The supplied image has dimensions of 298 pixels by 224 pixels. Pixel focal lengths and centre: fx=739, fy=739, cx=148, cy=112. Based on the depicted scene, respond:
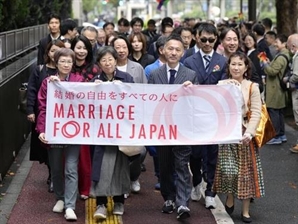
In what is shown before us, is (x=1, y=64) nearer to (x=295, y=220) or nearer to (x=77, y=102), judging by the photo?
(x=77, y=102)

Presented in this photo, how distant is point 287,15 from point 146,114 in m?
11.6

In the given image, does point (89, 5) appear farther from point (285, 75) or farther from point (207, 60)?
point (207, 60)

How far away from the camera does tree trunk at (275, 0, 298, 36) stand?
1814cm

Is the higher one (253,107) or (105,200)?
(253,107)

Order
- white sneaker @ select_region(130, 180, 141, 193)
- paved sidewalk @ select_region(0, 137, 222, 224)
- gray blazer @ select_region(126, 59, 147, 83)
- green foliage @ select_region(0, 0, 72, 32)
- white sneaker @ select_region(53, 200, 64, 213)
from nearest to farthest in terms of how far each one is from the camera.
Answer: paved sidewalk @ select_region(0, 137, 222, 224) → white sneaker @ select_region(53, 200, 64, 213) → gray blazer @ select_region(126, 59, 147, 83) → white sneaker @ select_region(130, 180, 141, 193) → green foliage @ select_region(0, 0, 72, 32)

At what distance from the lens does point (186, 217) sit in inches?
289

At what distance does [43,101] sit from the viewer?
7676 mm

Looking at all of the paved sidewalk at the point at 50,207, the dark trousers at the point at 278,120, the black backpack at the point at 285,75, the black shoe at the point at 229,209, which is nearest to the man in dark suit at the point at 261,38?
the black backpack at the point at 285,75

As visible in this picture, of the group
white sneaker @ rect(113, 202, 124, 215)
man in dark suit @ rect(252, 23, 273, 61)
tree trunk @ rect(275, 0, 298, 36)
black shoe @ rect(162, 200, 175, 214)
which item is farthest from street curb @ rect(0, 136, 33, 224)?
tree trunk @ rect(275, 0, 298, 36)

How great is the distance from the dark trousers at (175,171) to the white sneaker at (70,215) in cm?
97

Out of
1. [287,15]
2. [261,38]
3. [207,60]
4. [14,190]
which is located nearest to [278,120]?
[261,38]

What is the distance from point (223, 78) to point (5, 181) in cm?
315

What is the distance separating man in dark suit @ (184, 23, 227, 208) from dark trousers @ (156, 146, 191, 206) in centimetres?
42

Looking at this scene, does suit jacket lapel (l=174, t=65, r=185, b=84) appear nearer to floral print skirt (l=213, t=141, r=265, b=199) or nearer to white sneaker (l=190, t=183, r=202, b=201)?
floral print skirt (l=213, t=141, r=265, b=199)
